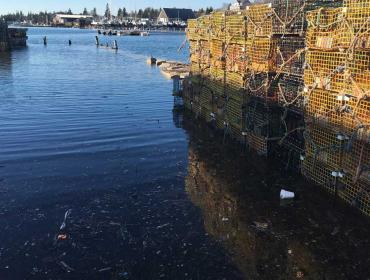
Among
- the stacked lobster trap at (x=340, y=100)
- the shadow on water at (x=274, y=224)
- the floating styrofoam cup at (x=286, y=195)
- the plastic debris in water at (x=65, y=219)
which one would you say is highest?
the stacked lobster trap at (x=340, y=100)

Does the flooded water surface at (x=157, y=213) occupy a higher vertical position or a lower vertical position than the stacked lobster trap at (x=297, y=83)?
lower

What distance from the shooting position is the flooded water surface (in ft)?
22.4

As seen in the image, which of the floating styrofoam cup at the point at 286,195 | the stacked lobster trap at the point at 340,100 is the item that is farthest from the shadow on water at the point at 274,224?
the stacked lobster trap at the point at 340,100

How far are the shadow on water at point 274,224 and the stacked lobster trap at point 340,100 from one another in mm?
546

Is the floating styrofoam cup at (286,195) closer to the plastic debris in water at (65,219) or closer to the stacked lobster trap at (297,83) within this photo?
the stacked lobster trap at (297,83)

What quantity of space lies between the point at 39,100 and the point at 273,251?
16844 millimetres

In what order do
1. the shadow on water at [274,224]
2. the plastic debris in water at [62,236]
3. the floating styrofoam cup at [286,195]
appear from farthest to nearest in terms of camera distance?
the floating styrofoam cup at [286,195] → the plastic debris in water at [62,236] → the shadow on water at [274,224]

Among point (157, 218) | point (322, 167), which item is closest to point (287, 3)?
point (322, 167)

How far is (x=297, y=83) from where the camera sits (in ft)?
37.2

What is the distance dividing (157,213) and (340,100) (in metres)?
4.24

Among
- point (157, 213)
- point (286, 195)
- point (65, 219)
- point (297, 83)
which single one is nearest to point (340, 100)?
point (286, 195)

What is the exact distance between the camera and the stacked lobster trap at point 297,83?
8266 millimetres

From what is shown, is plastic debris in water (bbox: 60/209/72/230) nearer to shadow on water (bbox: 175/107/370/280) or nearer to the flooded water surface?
the flooded water surface

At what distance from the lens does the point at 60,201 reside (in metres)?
9.20
